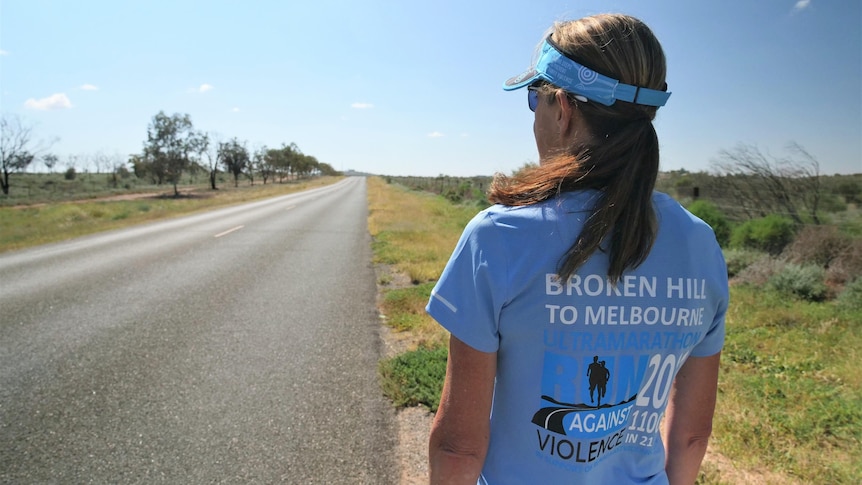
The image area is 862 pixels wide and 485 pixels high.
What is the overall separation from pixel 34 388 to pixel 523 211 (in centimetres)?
463

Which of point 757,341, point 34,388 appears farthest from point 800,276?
point 34,388

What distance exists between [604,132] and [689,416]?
2.69ft

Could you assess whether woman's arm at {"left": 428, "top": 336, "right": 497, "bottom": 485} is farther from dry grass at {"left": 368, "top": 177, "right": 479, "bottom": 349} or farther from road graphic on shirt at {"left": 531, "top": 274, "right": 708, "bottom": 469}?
dry grass at {"left": 368, "top": 177, "right": 479, "bottom": 349}

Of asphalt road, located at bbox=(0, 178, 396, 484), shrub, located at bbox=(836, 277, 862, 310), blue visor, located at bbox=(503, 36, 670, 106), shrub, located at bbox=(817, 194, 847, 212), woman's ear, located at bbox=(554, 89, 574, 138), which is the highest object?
blue visor, located at bbox=(503, 36, 670, 106)

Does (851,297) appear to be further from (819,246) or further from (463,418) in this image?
(463,418)

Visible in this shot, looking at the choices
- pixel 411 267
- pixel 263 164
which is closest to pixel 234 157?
pixel 263 164

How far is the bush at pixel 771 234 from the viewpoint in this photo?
948cm

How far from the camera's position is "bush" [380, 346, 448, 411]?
3582 millimetres

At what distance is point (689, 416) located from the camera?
1.26 meters

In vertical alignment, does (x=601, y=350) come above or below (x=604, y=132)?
below

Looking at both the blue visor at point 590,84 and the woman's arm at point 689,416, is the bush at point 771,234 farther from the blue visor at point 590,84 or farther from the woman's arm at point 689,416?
the blue visor at point 590,84

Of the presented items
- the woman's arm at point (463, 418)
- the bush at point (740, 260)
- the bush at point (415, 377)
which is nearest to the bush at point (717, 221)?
the bush at point (740, 260)

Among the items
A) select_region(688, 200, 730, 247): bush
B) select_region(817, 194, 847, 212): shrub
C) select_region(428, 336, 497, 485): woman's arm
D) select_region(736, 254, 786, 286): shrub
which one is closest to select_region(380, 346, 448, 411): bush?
select_region(428, 336, 497, 485): woman's arm

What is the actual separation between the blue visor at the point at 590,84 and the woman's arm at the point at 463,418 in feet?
2.04
